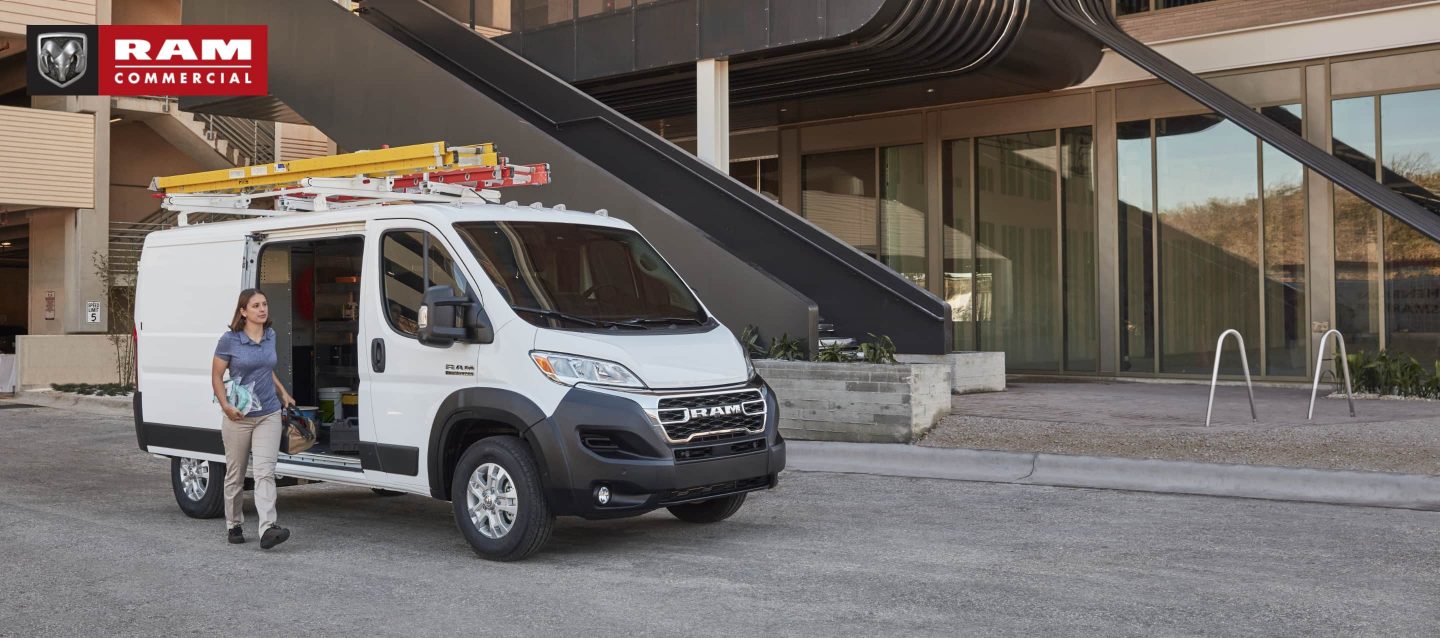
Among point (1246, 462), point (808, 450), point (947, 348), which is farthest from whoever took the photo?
point (947, 348)

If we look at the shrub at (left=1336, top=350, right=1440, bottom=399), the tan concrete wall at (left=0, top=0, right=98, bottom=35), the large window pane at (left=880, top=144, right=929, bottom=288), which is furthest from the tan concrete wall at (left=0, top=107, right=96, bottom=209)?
the shrub at (left=1336, top=350, right=1440, bottom=399)

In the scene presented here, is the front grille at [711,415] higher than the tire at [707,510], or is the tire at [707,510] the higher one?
the front grille at [711,415]

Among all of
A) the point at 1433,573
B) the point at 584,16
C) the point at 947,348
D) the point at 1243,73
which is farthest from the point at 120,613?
the point at 1243,73

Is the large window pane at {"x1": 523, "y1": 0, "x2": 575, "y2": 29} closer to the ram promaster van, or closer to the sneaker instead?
the ram promaster van

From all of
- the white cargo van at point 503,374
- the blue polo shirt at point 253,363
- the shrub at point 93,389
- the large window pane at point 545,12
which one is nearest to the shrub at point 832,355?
the white cargo van at point 503,374

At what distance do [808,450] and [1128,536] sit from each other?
15.3 feet

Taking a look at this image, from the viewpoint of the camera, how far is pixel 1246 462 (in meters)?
10.8

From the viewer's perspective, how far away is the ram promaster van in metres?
7.51

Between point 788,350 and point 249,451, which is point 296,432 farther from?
point 788,350

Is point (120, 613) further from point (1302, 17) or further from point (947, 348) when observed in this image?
point (1302, 17)

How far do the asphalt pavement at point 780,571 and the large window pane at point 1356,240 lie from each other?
33.3 feet

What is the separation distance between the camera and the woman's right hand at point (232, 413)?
27.2 ft

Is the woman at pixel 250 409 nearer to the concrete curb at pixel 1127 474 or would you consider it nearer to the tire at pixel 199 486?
the tire at pixel 199 486

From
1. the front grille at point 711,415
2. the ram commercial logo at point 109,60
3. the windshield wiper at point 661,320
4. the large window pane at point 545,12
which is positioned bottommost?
the front grille at point 711,415
